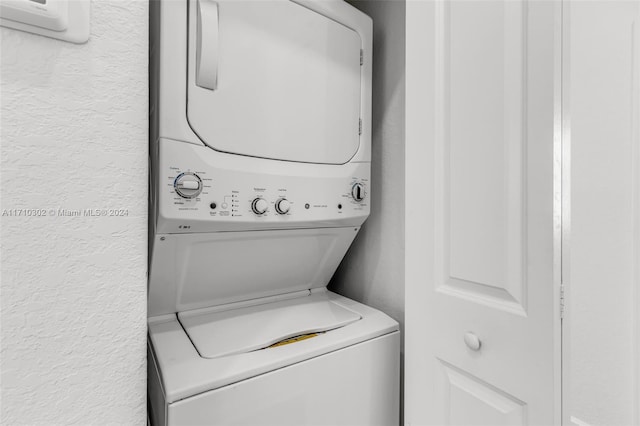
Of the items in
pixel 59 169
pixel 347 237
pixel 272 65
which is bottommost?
pixel 347 237

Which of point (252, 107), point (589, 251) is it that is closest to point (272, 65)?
point (252, 107)

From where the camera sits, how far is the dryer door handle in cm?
101

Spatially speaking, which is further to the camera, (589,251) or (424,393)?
(589,251)

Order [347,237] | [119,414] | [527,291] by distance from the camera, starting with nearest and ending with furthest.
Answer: [119,414] → [527,291] → [347,237]

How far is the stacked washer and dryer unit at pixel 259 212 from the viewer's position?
98 centimetres

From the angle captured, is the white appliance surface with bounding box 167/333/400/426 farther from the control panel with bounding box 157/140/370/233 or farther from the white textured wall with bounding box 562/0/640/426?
the white textured wall with bounding box 562/0/640/426

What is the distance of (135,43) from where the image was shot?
0.72 metres

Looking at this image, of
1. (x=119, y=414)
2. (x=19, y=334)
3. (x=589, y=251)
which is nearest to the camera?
(x=19, y=334)

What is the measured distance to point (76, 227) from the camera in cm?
65

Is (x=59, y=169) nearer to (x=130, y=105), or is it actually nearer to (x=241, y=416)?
(x=130, y=105)

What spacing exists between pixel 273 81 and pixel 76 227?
81cm

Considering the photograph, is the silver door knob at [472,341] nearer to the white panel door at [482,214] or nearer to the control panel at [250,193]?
the white panel door at [482,214]

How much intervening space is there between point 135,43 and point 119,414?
0.82m

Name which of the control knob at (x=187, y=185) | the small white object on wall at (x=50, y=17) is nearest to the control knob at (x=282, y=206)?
the control knob at (x=187, y=185)
